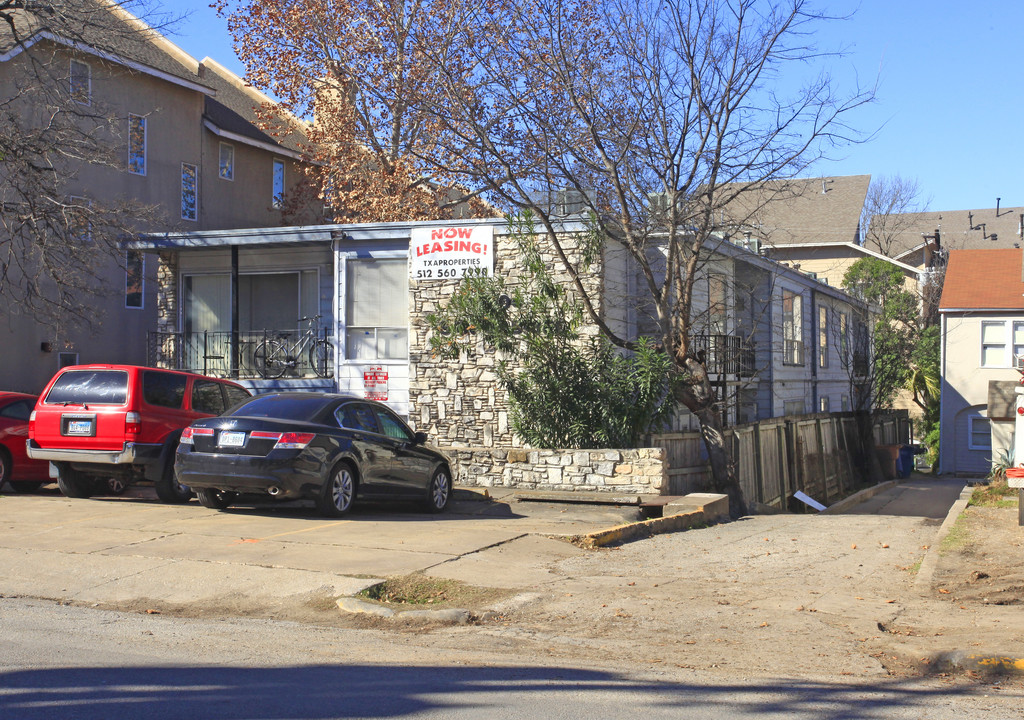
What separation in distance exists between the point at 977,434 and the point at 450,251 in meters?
24.3

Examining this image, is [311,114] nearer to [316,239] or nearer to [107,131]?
[107,131]

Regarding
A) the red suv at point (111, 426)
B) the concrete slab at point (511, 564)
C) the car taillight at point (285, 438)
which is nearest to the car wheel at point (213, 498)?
the red suv at point (111, 426)

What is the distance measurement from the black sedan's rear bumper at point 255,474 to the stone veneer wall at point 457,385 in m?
6.51

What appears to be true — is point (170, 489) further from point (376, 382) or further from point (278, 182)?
point (278, 182)

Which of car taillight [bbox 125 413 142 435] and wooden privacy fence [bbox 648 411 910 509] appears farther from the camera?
wooden privacy fence [bbox 648 411 910 509]

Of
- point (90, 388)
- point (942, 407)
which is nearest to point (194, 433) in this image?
point (90, 388)

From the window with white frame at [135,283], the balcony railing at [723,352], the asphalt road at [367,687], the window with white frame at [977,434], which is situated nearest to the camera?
the asphalt road at [367,687]

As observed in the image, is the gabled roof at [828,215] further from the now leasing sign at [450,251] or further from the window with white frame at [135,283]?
the now leasing sign at [450,251]

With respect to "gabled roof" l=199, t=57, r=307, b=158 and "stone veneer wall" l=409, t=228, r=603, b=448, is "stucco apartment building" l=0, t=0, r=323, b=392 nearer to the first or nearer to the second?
"gabled roof" l=199, t=57, r=307, b=158

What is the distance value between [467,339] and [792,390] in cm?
1245

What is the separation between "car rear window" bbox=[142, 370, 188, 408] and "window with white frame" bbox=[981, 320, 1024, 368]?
2851 cm

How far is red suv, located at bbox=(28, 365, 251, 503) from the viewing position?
1305 centimetres

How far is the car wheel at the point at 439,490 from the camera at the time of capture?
45.4ft

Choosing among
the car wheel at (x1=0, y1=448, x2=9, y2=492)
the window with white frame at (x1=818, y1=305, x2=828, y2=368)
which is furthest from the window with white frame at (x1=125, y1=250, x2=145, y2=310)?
the window with white frame at (x1=818, y1=305, x2=828, y2=368)
